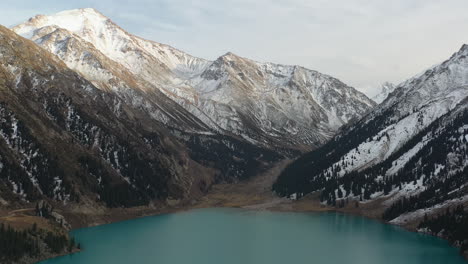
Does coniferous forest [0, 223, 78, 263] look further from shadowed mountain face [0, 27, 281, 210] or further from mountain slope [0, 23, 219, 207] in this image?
mountain slope [0, 23, 219, 207]

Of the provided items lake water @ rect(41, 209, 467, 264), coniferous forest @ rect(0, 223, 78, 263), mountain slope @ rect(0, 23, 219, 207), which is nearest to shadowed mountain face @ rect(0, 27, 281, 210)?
mountain slope @ rect(0, 23, 219, 207)

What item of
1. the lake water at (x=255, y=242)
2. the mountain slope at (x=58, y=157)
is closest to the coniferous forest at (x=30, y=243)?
the lake water at (x=255, y=242)

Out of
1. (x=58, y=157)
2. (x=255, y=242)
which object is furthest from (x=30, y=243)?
(x=58, y=157)

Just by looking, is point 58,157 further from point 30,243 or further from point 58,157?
point 30,243

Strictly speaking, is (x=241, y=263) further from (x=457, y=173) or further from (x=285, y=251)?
(x=457, y=173)

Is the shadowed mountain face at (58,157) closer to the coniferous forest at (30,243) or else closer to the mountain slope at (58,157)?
the mountain slope at (58,157)

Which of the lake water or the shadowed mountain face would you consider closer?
the lake water

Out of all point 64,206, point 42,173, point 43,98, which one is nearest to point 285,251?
point 64,206

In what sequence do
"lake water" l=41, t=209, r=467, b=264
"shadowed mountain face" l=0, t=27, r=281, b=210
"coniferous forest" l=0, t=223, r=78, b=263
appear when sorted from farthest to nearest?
"shadowed mountain face" l=0, t=27, r=281, b=210 < "lake water" l=41, t=209, r=467, b=264 < "coniferous forest" l=0, t=223, r=78, b=263
